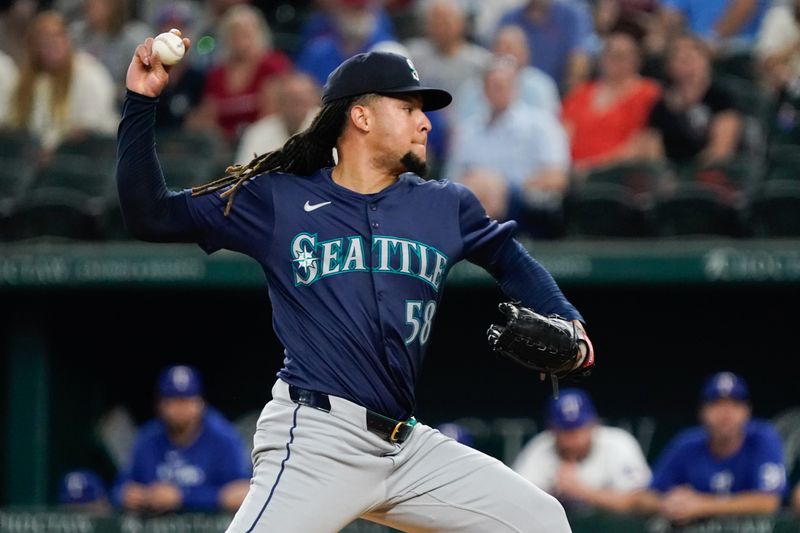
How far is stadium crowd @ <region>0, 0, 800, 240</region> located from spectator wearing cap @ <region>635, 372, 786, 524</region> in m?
1.11

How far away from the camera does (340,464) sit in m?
4.00

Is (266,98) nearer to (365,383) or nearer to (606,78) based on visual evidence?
(606,78)

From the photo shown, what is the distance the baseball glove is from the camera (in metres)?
4.10

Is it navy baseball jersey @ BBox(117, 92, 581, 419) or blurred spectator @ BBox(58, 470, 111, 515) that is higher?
navy baseball jersey @ BBox(117, 92, 581, 419)

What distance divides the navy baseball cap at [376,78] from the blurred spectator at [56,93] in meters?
5.58

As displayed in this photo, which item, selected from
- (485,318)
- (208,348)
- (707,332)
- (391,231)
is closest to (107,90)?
(208,348)

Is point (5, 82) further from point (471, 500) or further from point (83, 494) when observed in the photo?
point (471, 500)

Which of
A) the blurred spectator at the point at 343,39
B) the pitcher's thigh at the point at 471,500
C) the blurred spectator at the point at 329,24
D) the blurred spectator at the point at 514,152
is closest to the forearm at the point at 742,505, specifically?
the blurred spectator at the point at 514,152

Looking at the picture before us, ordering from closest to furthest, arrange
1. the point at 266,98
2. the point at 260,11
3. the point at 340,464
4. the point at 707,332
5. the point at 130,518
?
the point at 340,464
the point at 130,518
the point at 707,332
the point at 266,98
the point at 260,11

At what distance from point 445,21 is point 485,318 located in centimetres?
188

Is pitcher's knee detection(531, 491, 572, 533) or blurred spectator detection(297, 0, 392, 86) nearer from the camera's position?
pitcher's knee detection(531, 491, 572, 533)

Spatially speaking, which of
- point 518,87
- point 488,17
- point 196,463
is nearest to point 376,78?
point 196,463

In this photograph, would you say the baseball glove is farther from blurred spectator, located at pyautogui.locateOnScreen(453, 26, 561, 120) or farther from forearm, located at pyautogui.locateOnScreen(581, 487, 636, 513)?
blurred spectator, located at pyautogui.locateOnScreen(453, 26, 561, 120)

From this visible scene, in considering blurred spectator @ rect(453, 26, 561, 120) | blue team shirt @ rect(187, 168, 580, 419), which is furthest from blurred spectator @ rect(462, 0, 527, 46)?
blue team shirt @ rect(187, 168, 580, 419)
